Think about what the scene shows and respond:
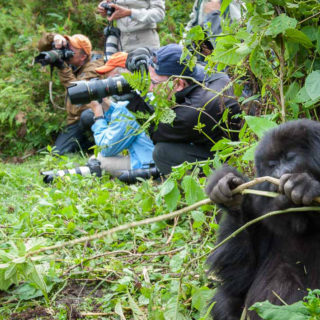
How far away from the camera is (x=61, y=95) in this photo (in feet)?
Result: 28.0

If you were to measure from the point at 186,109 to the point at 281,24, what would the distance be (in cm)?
213

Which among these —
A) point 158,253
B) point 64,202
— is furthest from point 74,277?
point 64,202

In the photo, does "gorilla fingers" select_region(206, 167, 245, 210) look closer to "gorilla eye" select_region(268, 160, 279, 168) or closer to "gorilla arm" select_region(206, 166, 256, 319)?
"gorilla arm" select_region(206, 166, 256, 319)

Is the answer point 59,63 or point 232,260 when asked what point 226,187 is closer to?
point 232,260

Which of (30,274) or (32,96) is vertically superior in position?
(30,274)

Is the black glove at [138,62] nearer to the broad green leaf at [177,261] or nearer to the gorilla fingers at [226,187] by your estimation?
the broad green leaf at [177,261]

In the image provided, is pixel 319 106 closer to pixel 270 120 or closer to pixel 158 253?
pixel 270 120

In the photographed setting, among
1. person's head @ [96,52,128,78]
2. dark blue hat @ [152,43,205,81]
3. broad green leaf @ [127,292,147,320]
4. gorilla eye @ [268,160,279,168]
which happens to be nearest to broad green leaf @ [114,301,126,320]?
broad green leaf @ [127,292,147,320]

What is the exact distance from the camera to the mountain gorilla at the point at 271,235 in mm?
2061

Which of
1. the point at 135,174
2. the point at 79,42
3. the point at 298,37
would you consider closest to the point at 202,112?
the point at 135,174

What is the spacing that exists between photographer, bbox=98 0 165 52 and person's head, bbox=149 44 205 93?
2.49m

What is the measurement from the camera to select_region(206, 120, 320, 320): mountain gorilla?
206 cm

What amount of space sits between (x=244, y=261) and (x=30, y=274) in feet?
3.35

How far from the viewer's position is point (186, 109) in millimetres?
4359
